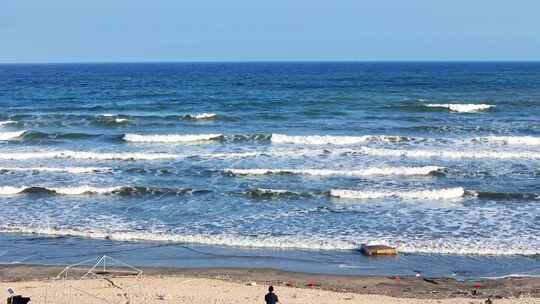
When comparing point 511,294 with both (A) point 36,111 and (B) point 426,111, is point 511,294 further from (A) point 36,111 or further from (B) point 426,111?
(A) point 36,111

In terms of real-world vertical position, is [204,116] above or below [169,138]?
above

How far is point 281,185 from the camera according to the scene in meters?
26.7

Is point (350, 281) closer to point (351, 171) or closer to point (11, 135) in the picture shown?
point (351, 171)

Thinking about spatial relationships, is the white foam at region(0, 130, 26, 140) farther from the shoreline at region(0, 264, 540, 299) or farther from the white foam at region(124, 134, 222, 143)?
the shoreline at region(0, 264, 540, 299)

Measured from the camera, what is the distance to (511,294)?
1539cm

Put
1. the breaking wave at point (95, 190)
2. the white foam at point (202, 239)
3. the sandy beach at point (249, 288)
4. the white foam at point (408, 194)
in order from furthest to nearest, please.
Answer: the breaking wave at point (95, 190) < the white foam at point (408, 194) < the white foam at point (202, 239) < the sandy beach at point (249, 288)

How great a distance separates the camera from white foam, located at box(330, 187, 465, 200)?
982 inches

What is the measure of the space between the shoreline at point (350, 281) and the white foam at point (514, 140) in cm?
1923

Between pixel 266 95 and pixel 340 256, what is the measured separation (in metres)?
40.6

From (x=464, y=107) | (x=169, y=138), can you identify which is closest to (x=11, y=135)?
(x=169, y=138)

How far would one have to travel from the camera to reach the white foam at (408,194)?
24953 millimetres

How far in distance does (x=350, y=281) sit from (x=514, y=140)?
21169mm

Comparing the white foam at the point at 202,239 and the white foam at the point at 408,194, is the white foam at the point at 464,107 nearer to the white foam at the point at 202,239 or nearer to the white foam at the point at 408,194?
the white foam at the point at 408,194

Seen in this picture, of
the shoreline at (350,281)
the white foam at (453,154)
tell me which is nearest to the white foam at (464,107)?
the white foam at (453,154)
